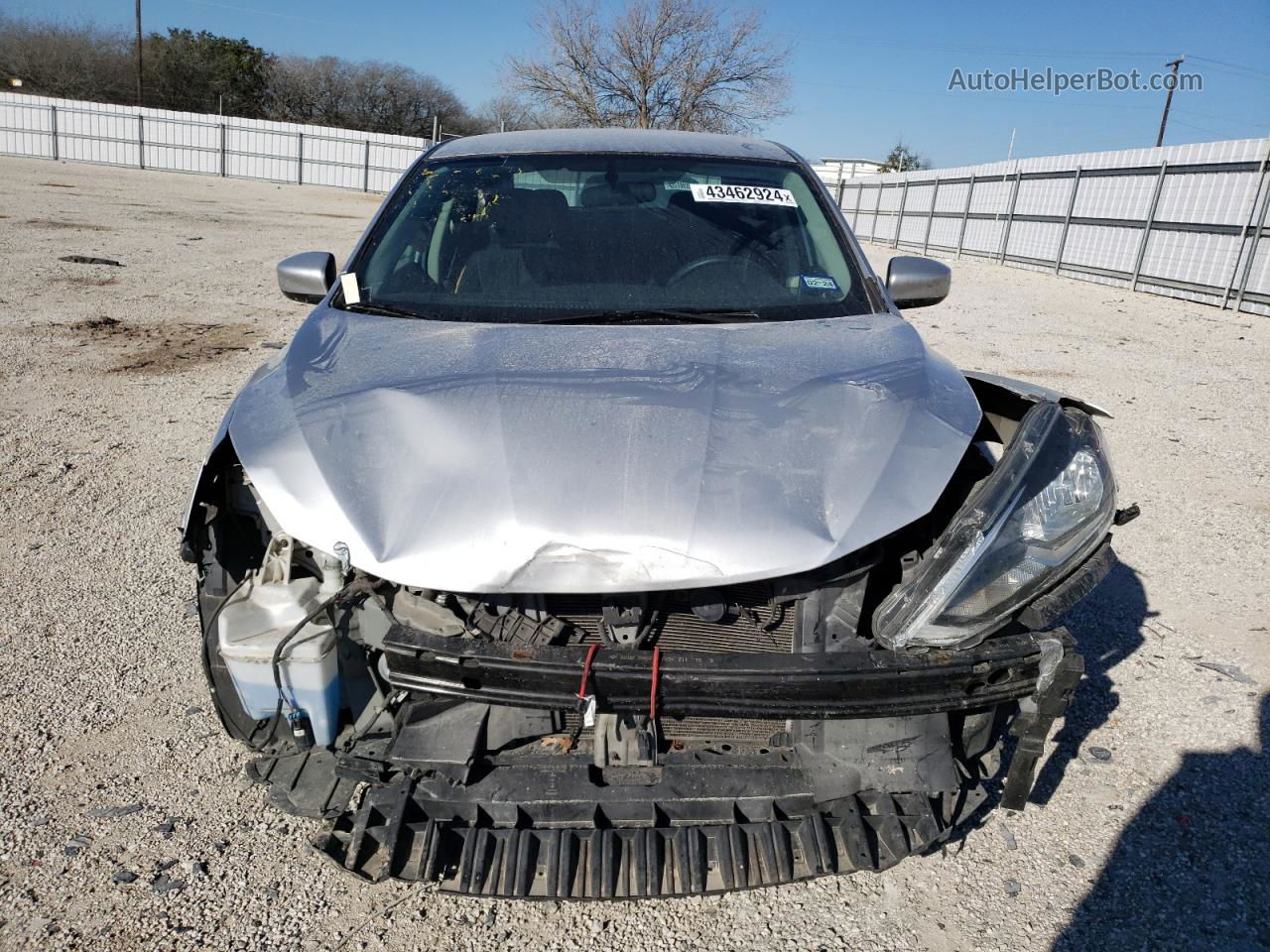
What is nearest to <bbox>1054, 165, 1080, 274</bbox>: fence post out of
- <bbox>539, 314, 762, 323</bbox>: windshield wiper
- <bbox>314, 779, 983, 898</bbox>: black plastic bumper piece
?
<bbox>539, 314, 762, 323</bbox>: windshield wiper

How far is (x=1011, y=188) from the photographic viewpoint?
66.3ft

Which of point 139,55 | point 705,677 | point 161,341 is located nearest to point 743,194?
point 705,677

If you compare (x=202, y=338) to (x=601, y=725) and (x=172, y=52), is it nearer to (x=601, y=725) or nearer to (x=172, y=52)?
(x=601, y=725)

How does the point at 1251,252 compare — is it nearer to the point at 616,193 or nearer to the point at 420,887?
the point at 616,193

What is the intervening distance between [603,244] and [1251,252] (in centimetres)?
1378

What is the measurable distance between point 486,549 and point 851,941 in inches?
48.4

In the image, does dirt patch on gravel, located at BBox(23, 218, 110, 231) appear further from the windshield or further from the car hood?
the car hood

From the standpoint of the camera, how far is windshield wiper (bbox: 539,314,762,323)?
8.46 feet

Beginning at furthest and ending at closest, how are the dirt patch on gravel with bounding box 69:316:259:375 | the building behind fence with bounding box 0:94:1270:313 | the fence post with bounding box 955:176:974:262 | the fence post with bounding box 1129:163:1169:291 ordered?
the fence post with bounding box 955:176:974:262 → the fence post with bounding box 1129:163:1169:291 → the building behind fence with bounding box 0:94:1270:313 → the dirt patch on gravel with bounding box 69:316:259:375

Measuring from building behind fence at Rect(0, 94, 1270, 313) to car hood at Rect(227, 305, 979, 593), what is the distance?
13.9 metres

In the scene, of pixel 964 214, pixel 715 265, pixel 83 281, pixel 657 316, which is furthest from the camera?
pixel 964 214

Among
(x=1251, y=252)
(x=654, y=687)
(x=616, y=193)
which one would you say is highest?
(x=1251, y=252)

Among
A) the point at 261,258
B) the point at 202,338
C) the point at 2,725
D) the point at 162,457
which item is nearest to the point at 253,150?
the point at 261,258

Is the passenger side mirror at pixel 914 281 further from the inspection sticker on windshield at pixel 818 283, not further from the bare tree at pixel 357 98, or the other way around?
the bare tree at pixel 357 98
